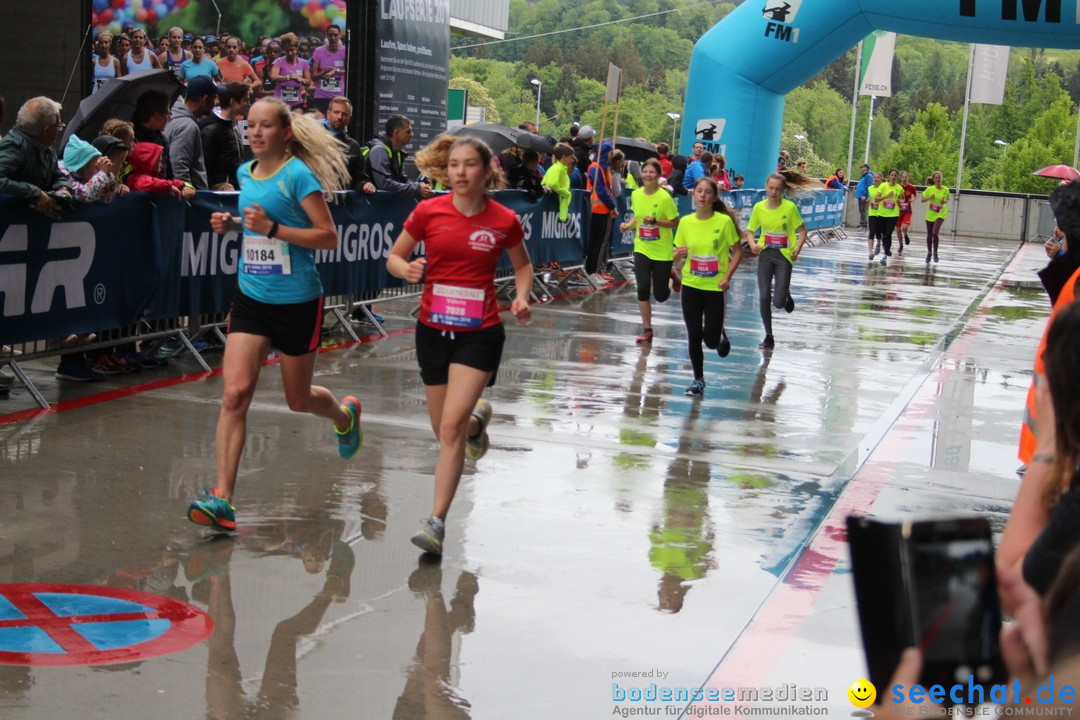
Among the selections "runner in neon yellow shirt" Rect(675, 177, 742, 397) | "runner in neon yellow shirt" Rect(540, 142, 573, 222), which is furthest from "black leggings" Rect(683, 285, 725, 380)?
"runner in neon yellow shirt" Rect(540, 142, 573, 222)

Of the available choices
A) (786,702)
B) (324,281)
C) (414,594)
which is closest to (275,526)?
(414,594)

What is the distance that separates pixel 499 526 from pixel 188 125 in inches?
201

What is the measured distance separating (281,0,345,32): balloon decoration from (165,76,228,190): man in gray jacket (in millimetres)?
7196

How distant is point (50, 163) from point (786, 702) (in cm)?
618

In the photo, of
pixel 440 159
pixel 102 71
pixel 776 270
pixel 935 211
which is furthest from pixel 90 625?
pixel 935 211

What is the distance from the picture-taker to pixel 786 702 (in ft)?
14.9

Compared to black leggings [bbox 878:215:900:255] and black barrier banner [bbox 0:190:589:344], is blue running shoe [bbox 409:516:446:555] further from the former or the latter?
black leggings [bbox 878:215:900:255]

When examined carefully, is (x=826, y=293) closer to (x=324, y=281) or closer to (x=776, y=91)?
(x=776, y=91)

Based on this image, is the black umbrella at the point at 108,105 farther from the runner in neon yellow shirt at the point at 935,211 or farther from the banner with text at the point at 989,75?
the banner with text at the point at 989,75

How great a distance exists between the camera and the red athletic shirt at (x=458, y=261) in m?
6.05

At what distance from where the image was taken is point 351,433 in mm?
6965

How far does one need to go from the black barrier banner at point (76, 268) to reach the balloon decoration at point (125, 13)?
7.49 m

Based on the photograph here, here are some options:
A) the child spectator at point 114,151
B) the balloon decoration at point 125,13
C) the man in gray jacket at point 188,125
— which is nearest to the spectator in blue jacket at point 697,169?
the balloon decoration at point 125,13

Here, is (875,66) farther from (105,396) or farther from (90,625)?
(90,625)
